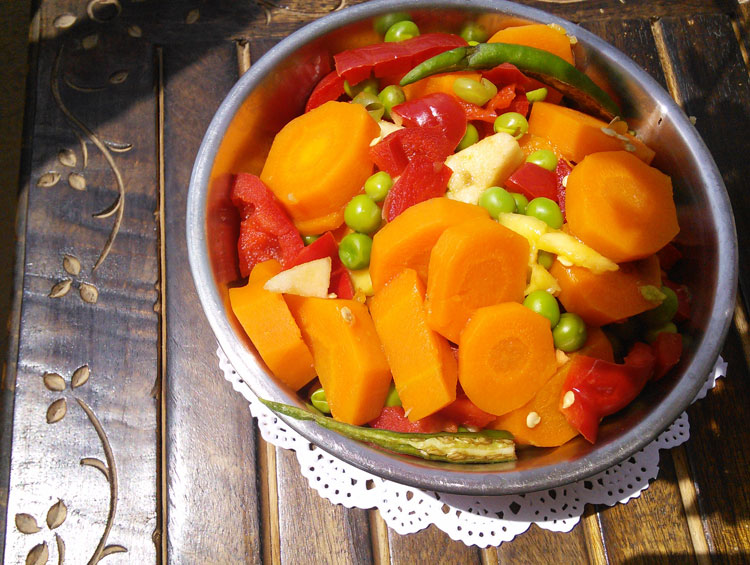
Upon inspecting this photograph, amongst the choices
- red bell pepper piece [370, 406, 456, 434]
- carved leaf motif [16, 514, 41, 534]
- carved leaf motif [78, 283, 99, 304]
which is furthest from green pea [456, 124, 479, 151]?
carved leaf motif [16, 514, 41, 534]

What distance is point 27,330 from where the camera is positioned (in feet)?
7.19

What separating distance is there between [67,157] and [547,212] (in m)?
1.96

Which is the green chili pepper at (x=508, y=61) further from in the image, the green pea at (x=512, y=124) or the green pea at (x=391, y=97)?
the green pea at (x=512, y=124)

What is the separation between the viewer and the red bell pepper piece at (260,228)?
6.33ft

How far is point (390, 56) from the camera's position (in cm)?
203

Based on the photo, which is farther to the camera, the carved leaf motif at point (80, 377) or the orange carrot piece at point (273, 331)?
the carved leaf motif at point (80, 377)

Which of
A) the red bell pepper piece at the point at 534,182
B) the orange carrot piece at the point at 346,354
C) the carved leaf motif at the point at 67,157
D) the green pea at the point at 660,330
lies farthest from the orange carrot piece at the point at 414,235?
the carved leaf motif at the point at 67,157

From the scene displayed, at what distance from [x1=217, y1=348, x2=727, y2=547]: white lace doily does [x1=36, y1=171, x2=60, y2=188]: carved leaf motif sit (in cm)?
150

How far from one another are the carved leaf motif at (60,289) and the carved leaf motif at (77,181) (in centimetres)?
41

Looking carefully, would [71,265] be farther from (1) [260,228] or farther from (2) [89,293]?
(1) [260,228]

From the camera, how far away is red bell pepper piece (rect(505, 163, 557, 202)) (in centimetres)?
194

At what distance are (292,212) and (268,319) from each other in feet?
1.37

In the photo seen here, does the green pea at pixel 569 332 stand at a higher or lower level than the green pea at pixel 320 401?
higher

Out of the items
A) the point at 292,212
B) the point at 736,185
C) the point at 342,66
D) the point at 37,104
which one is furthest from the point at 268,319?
the point at 736,185
